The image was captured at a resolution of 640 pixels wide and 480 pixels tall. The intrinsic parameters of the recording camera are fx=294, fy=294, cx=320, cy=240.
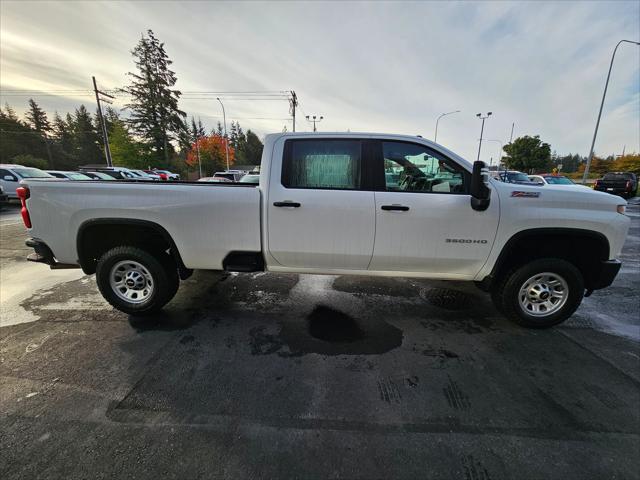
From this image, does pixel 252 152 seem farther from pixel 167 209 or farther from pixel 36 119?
pixel 167 209

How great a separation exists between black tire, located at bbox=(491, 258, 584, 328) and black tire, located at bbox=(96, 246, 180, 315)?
12.7ft

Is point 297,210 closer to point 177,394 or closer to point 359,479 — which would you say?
point 177,394

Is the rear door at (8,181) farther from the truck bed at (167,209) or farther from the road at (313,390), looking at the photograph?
the truck bed at (167,209)

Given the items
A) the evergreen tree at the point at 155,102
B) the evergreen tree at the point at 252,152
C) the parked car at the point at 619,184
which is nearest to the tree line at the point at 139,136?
the evergreen tree at the point at 155,102

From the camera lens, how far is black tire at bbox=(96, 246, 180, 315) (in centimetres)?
333

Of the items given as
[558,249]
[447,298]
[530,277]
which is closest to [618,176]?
[558,249]

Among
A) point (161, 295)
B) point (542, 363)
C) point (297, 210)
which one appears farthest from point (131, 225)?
point (542, 363)

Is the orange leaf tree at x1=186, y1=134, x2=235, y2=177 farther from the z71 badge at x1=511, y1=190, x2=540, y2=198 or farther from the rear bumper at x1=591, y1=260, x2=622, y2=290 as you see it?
the rear bumper at x1=591, y1=260, x2=622, y2=290

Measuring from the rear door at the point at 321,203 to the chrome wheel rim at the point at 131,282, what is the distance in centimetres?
154

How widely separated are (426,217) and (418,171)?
58cm

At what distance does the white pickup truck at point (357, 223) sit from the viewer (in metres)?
3.10

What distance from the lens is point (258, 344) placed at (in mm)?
3074

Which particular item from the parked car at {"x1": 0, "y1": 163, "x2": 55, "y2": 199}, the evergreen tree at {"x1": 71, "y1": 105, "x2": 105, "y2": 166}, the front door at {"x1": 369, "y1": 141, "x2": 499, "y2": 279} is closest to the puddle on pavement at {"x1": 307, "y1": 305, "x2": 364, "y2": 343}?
the front door at {"x1": 369, "y1": 141, "x2": 499, "y2": 279}

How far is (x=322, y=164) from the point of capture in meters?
3.26
